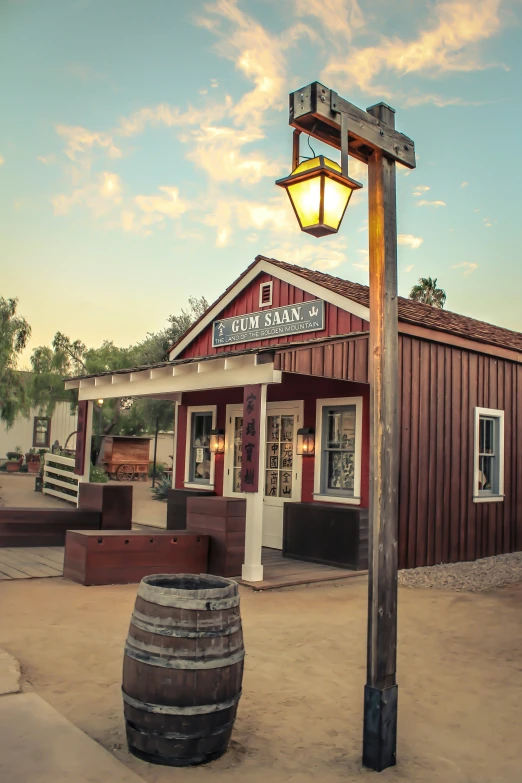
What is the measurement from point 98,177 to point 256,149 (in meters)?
3.35

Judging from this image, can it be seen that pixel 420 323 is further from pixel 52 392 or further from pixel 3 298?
pixel 52 392

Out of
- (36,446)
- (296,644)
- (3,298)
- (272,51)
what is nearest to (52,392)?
(36,446)

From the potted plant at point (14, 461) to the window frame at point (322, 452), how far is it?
25433 mm

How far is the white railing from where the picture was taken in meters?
17.6

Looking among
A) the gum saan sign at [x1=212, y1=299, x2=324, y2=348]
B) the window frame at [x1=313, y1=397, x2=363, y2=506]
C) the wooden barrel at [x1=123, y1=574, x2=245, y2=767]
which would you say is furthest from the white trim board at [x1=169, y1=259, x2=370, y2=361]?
the wooden barrel at [x1=123, y1=574, x2=245, y2=767]

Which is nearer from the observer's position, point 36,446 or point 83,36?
point 83,36

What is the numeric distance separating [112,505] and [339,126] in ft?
23.8

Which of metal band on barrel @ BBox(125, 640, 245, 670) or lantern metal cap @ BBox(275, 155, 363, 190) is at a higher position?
lantern metal cap @ BBox(275, 155, 363, 190)

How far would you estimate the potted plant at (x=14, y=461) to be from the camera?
31.7m

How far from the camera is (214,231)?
15.2 m

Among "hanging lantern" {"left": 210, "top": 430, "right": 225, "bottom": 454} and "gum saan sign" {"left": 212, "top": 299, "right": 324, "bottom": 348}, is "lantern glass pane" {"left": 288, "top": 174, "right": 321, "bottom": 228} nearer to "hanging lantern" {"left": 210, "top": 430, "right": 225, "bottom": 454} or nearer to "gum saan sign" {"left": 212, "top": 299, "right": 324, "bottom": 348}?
"gum saan sign" {"left": 212, "top": 299, "right": 324, "bottom": 348}

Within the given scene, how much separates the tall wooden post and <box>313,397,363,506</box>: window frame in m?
5.80

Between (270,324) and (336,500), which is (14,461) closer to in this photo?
(270,324)

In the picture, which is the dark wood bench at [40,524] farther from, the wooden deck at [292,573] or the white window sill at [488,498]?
the white window sill at [488,498]
